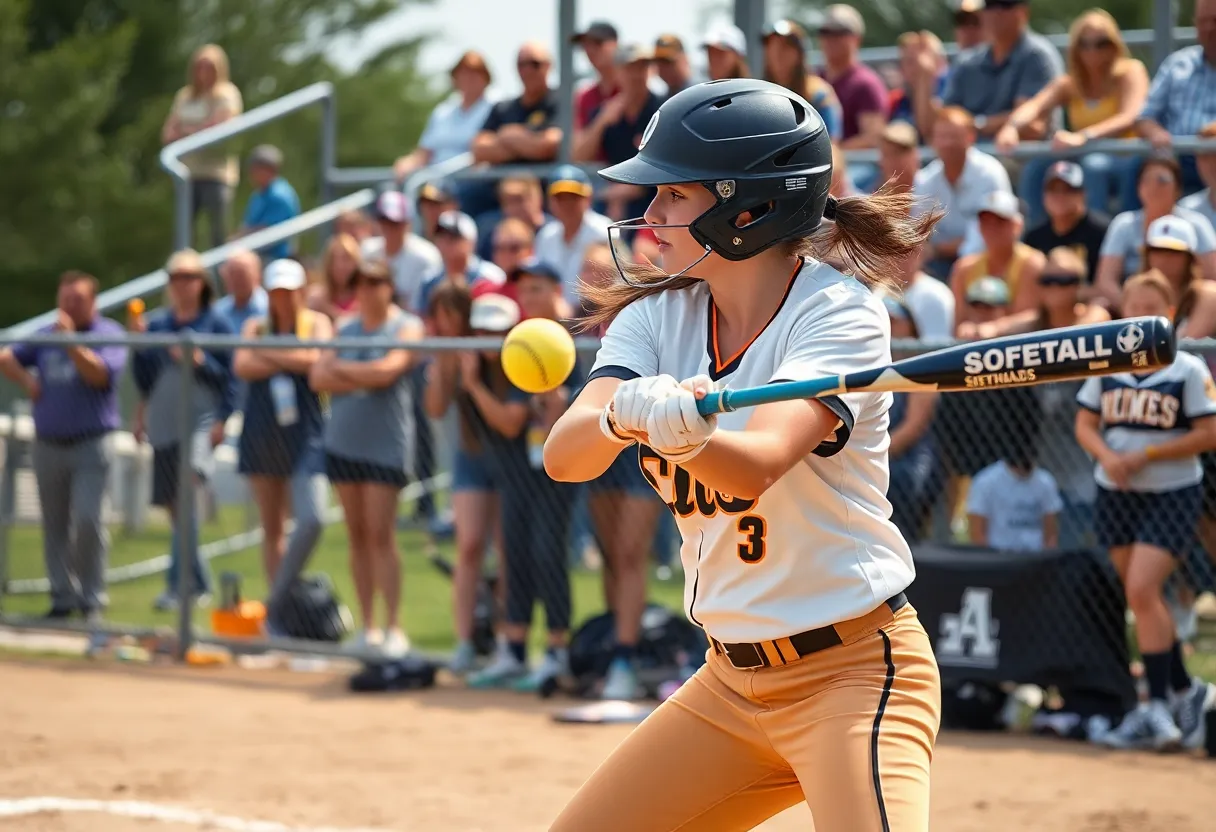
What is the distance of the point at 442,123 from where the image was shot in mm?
13070

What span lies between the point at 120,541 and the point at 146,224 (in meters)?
12.6

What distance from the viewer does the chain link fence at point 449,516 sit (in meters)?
7.62

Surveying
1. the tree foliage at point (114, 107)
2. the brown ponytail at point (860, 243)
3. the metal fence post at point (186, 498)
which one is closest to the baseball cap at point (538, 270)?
the metal fence post at point (186, 498)

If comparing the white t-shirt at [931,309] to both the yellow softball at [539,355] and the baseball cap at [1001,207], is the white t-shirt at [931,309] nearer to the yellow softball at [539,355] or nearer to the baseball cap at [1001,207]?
the baseball cap at [1001,207]

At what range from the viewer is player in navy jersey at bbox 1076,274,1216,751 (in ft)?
23.3

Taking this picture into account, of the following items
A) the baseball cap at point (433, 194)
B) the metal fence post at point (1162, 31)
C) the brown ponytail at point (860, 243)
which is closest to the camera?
the brown ponytail at point (860, 243)

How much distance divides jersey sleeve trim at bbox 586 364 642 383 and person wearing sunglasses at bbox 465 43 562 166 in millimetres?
8454

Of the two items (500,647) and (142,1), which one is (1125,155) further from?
(142,1)

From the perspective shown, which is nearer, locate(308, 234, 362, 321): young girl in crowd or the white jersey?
the white jersey

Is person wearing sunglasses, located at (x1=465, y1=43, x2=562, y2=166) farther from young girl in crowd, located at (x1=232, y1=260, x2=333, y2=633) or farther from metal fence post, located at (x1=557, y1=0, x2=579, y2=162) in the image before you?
young girl in crowd, located at (x1=232, y1=260, x2=333, y2=633)

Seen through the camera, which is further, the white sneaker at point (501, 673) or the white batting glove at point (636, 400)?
the white sneaker at point (501, 673)

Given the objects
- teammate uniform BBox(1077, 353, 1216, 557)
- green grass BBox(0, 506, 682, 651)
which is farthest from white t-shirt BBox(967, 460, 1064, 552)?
green grass BBox(0, 506, 682, 651)

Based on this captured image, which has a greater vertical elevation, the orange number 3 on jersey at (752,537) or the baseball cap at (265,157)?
the orange number 3 on jersey at (752,537)

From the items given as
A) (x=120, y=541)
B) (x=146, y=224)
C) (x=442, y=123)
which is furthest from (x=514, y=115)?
(x=146, y=224)
